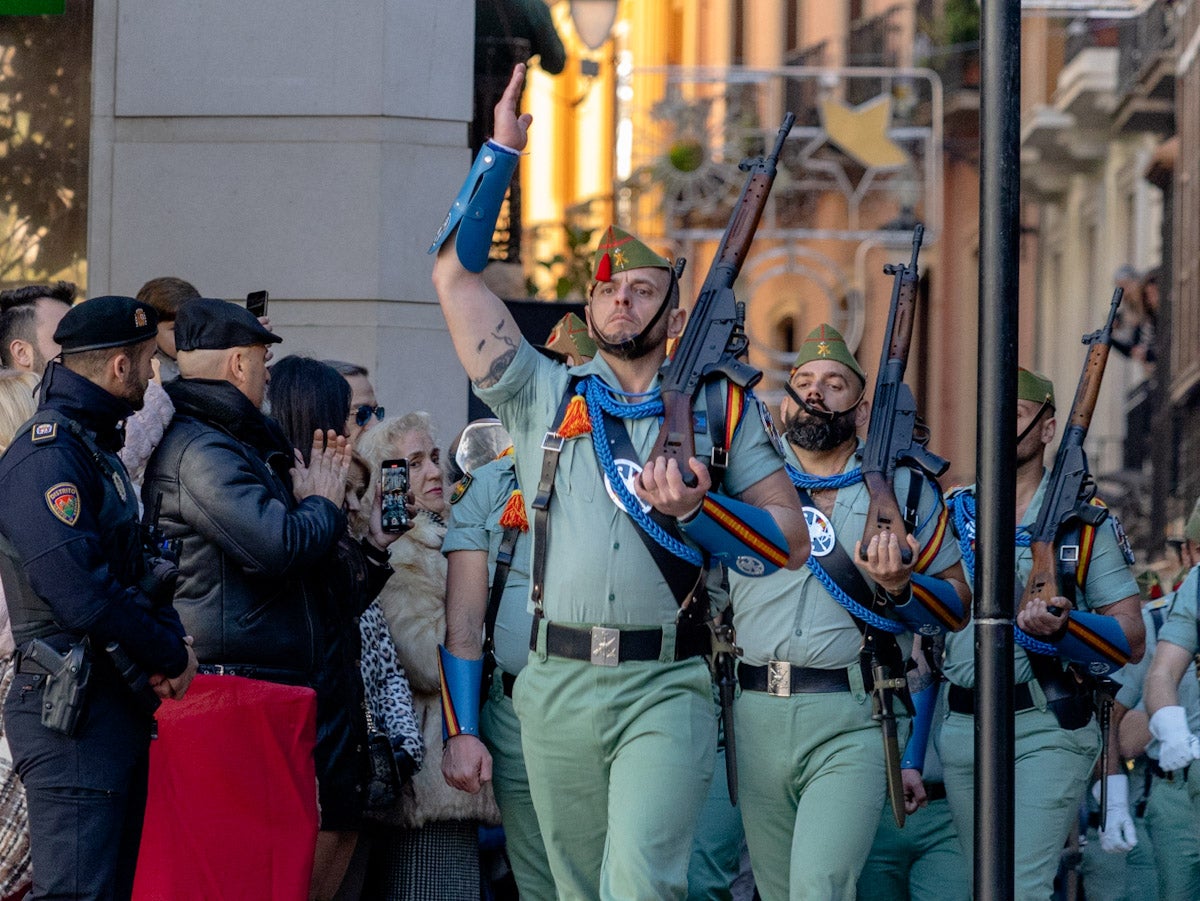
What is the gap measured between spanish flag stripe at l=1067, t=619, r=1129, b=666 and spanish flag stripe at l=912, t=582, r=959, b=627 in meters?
0.44

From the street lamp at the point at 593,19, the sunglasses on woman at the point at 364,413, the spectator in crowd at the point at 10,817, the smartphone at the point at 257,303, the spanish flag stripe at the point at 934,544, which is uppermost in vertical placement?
the street lamp at the point at 593,19

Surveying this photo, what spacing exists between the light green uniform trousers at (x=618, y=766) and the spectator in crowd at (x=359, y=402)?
1800 millimetres

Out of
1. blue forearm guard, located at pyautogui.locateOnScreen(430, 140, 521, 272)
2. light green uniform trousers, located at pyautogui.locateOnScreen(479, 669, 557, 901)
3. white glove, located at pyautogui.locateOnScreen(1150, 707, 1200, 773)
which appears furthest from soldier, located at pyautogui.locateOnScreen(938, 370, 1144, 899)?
blue forearm guard, located at pyautogui.locateOnScreen(430, 140, 521, 272)

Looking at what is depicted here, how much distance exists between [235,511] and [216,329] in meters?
0.58

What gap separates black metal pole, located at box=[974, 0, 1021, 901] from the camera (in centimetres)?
495

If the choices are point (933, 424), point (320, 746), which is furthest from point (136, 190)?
point (933, 424)

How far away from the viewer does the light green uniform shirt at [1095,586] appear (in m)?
6.95

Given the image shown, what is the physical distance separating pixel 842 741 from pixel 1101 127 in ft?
63.6

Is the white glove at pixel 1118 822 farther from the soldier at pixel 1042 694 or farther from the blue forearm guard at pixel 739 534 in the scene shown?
the blue forearm guard at pixel 739 534

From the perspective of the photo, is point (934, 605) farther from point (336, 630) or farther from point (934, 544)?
point (336, 630)

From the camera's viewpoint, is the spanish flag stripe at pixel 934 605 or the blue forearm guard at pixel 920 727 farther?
the blue forearm guard at pixel 920 727

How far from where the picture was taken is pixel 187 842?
5.78 meters

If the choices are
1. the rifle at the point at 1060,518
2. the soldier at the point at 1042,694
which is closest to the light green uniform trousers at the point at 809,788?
the soldier at the point at 1042,694

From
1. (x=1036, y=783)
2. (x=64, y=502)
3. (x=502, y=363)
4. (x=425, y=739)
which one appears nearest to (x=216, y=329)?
(x=64, y=502)
